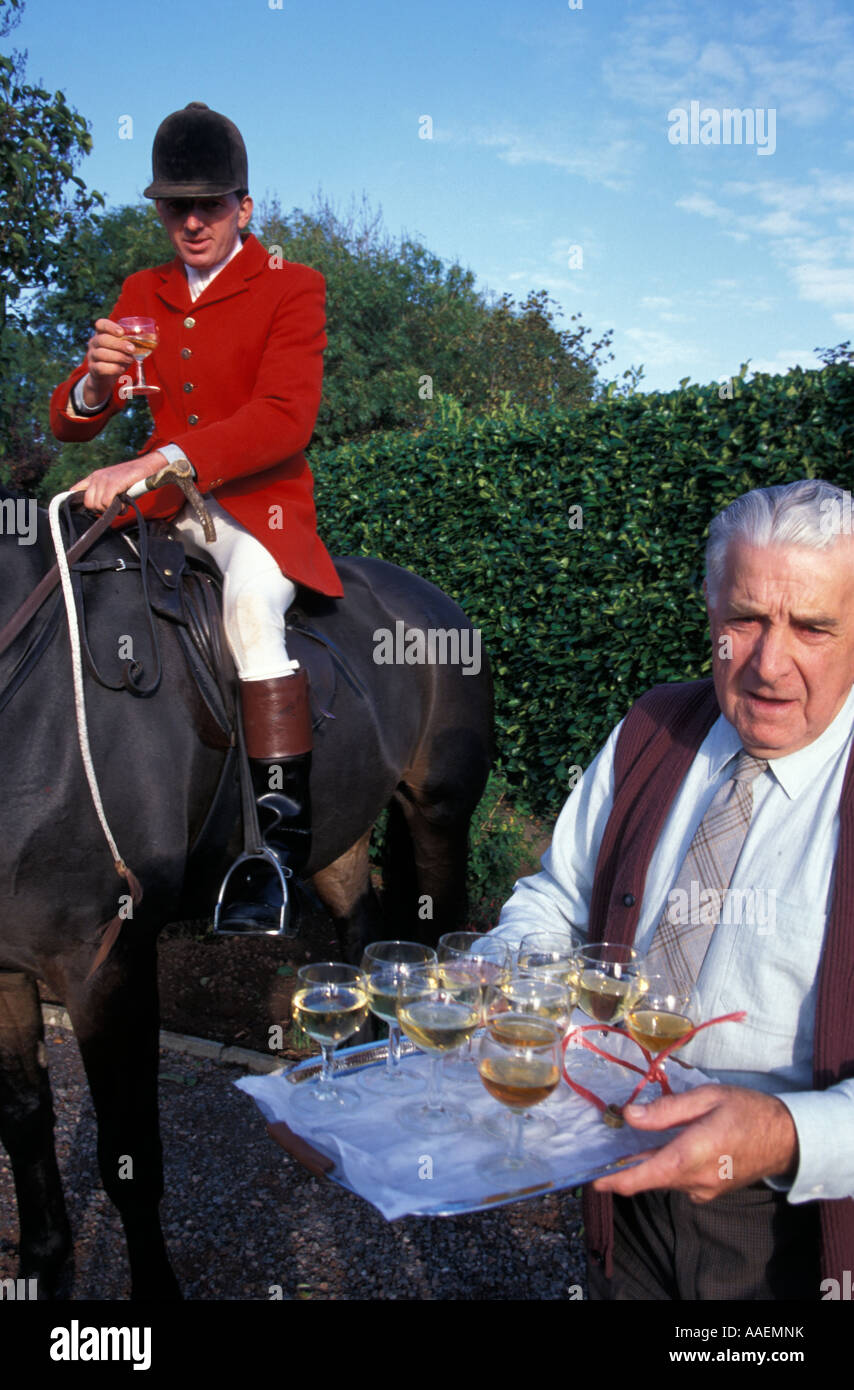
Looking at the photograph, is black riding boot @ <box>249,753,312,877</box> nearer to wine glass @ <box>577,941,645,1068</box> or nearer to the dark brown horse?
the dark brown horse

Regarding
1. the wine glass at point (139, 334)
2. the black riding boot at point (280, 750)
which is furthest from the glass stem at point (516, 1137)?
the wine glass at point (139, 334)

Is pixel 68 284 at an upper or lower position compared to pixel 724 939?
upper

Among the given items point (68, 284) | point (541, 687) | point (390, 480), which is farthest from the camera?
point (390, 480)

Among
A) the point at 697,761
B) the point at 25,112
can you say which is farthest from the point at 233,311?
the point at 25,112

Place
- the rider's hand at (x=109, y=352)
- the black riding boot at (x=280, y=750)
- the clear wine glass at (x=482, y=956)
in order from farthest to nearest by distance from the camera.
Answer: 1. the black riding boot at (x=280, y=750)
2. the rider's hand at (x=109, y=352)
3. the clear wine glass at (x=482, y=956)

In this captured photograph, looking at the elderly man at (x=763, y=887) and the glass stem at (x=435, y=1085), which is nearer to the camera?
the glass stem at (x=435, y=1085)

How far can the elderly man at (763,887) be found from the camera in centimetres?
171

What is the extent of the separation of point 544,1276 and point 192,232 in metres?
3.80

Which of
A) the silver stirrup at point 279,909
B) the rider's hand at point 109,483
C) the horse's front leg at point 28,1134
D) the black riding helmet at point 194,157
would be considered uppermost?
the black riding helmet at point 194,157

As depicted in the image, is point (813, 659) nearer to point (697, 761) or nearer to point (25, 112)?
point (697, 761)

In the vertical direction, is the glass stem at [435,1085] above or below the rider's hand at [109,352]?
below

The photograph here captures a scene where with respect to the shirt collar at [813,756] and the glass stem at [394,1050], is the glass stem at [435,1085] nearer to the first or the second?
the glass stem at [394,1050]

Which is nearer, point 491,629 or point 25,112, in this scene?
point 25,112

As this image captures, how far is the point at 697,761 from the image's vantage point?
2066mm
